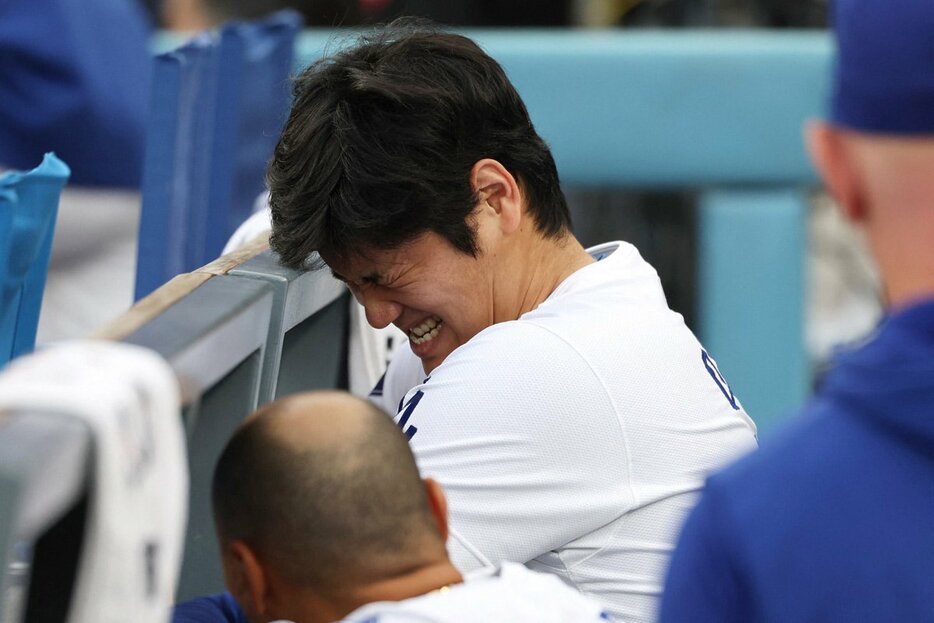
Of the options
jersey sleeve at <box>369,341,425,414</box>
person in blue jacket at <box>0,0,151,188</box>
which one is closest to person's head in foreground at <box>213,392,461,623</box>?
jersey sleeve at <box>369,341,425,414</box>

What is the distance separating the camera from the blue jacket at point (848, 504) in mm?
928

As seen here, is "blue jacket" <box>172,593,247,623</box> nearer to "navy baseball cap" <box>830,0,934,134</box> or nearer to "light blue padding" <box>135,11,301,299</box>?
"navy baseball cap" <box>830,0,934,134</box>

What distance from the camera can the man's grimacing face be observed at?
185 cm

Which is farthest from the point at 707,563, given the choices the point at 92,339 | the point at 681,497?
the point at 681,497

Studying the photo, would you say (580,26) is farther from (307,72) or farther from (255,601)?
(255,601)

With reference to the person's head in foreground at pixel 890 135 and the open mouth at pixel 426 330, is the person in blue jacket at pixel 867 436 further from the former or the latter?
the open mouth at pixel 426 330

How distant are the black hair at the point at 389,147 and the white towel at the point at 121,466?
0.79m

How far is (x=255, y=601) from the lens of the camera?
47.9 inches

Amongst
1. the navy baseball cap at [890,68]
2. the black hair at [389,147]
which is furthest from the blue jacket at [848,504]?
the black hair at [389,147]

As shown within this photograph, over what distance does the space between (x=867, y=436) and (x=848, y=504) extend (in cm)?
4

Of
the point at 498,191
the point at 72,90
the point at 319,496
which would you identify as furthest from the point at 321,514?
the point at 72,90

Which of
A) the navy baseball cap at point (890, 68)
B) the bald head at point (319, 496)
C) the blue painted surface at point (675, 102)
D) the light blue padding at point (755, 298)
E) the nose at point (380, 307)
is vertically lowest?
the light blue padding at point (755, 298)

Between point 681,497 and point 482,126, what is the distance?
511 millimetres

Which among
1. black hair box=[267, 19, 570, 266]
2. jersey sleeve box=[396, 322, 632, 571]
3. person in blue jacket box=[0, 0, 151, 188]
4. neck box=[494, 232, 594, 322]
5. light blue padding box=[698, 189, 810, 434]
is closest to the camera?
jersey sleeve box=[396, 322, 632, 571]
